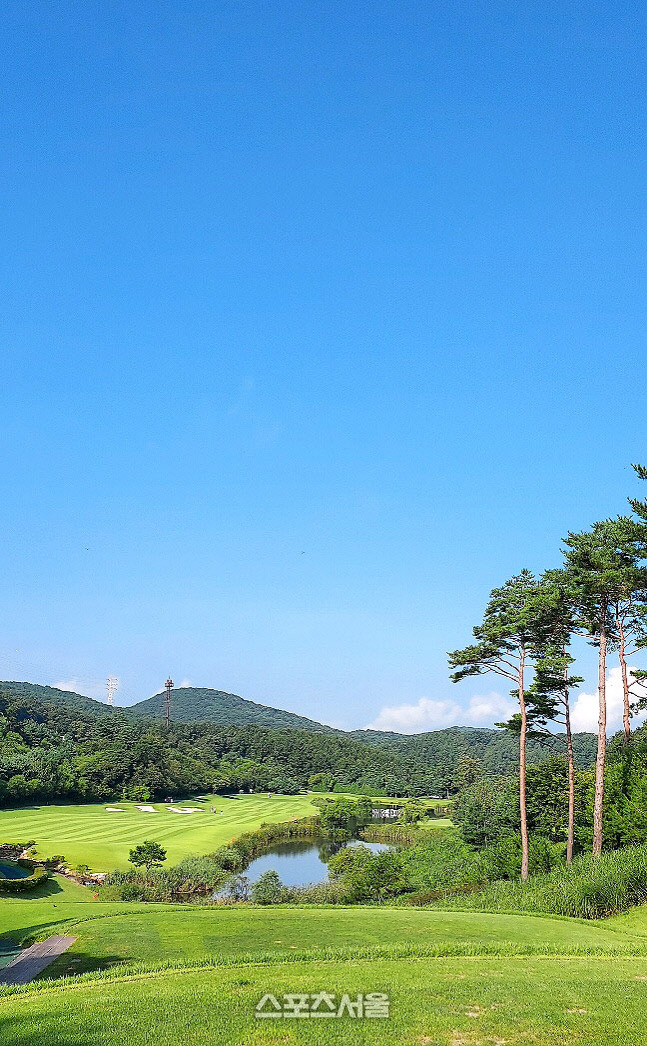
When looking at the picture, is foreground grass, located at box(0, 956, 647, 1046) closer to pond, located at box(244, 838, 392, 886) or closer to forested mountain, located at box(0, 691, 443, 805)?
pond, located at box(244, 838, 392, 886)

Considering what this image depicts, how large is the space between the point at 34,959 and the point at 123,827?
52.0 m

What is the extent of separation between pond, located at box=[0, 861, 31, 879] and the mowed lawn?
32.3 ft

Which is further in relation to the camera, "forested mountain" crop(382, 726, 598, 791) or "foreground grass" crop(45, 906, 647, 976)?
"forested mountain" crop(382, 726, 598, 791)

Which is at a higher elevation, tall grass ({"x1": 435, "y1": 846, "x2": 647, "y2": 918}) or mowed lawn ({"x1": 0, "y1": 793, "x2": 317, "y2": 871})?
tall grass ({"x1": 435, "y1": 846, "x2": 647, "y2": 918})

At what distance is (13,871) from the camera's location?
3225 cm

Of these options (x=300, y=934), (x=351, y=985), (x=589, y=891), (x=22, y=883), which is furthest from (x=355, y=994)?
(x=22, y=883)

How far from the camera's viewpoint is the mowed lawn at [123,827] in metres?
47.4

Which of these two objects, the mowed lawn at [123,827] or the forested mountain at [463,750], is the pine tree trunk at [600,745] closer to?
the mowed lawn at [123,827]

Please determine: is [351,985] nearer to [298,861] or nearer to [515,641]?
[515,641]

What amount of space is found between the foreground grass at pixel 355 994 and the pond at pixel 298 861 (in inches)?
1479

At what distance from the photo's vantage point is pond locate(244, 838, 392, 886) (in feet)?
167

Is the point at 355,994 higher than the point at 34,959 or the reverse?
higher

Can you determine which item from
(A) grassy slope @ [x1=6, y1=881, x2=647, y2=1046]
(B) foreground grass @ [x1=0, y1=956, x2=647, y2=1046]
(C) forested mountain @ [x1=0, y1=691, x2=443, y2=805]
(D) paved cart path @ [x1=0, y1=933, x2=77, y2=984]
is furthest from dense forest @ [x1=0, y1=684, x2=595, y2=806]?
(B) foreground grass @ [x1=0, y1=956, x2=647, y2=1046]

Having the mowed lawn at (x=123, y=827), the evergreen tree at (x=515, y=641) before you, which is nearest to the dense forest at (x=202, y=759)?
the mowed lawn at (x=123, y=827)
